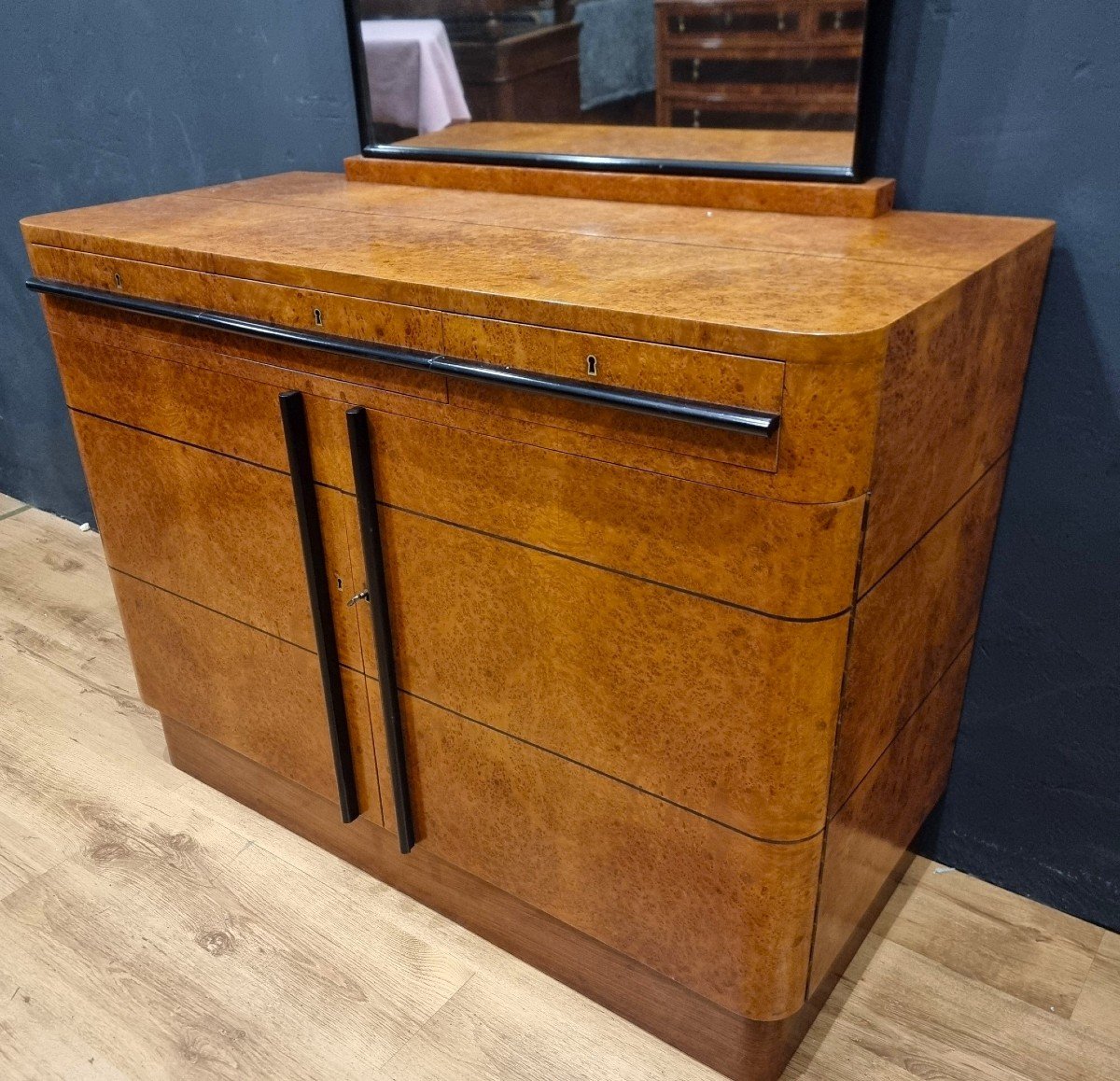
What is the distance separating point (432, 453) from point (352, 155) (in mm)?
919

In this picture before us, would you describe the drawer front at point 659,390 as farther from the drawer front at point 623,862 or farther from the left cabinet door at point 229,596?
the drawer front at point 623,862

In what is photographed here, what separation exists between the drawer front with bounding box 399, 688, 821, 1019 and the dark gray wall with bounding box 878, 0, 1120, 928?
571 mm

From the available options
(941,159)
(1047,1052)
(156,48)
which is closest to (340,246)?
(941,159)

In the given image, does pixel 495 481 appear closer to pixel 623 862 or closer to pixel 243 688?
pixel 623 862

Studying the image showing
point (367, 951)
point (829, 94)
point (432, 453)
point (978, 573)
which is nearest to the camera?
point (432, 453)

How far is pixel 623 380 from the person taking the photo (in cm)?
109

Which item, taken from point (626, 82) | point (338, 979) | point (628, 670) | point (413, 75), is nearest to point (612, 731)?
point (628, 670)

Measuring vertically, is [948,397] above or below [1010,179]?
below

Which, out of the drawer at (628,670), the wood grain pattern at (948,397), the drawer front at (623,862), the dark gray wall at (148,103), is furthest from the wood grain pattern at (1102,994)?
the dark gray wall at (148,103)

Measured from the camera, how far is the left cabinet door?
5.08 ft

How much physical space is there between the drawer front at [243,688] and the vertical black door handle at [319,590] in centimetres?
2

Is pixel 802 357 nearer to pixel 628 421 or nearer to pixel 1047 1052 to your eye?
pixel 628 421

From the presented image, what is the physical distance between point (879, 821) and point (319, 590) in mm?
837

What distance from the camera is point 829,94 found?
1.42 meters
